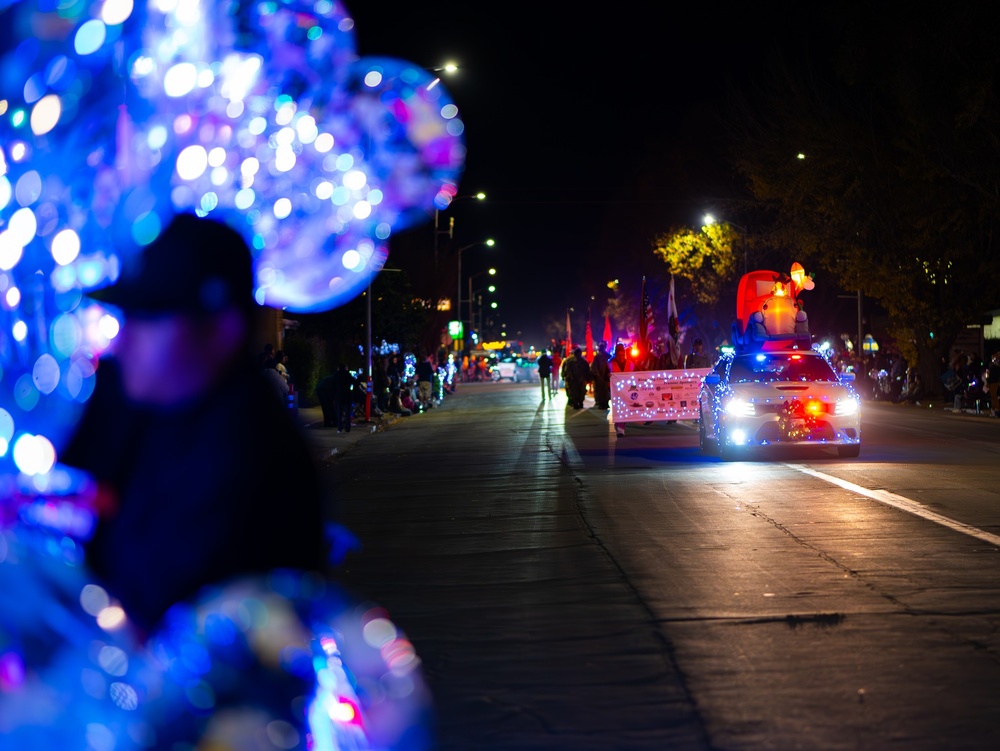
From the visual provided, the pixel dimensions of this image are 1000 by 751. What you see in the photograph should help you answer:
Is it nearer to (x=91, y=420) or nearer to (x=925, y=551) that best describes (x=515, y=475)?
(x=925, y=551)

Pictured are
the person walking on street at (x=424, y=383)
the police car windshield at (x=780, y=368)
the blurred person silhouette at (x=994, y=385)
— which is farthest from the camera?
the person walking on street at (x=424, y=383)

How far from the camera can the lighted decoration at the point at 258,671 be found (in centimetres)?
294

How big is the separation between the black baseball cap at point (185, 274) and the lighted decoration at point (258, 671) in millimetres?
637

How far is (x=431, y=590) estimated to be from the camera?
949cm

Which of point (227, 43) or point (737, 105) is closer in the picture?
point (227, 43)

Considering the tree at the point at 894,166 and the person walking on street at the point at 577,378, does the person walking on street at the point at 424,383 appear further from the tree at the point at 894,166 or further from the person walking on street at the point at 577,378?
the tree at the point at 894,166

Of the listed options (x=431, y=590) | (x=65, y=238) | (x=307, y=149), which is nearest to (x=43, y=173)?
(x=65, y=238)

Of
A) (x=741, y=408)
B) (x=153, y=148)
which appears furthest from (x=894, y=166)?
(x=153, y=148)

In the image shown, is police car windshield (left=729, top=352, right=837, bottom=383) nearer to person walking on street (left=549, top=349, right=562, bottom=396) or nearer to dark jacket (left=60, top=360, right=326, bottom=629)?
dark jacket (left=60, top=360, right=326, bottom=629)

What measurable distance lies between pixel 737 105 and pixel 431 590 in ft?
141

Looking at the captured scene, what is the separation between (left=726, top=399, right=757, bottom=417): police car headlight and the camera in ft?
64.5

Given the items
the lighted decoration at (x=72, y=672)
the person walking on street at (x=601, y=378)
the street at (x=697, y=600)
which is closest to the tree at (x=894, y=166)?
the person walking on street at (x=601, y=378)

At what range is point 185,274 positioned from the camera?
314 centimetres

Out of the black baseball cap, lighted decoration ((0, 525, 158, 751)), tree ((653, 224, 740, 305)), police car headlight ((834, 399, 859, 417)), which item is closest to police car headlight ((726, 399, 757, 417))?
police car headlight ((834, 399, 859, 417))
